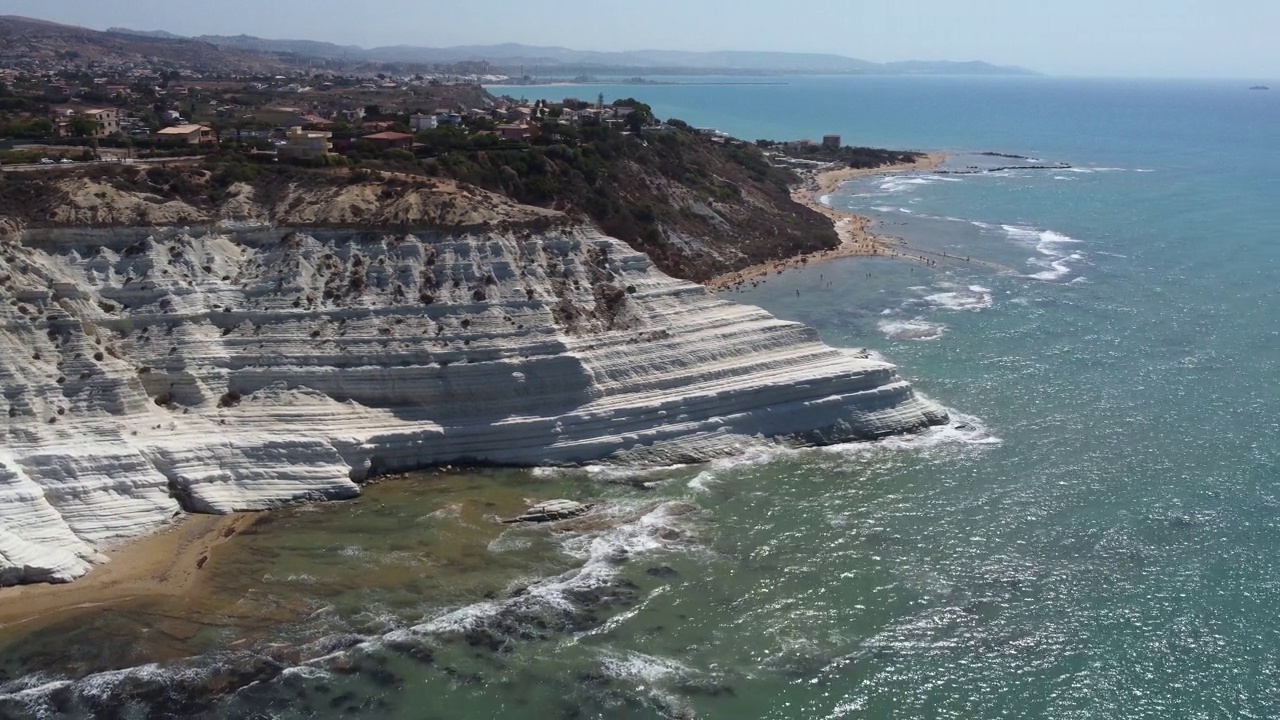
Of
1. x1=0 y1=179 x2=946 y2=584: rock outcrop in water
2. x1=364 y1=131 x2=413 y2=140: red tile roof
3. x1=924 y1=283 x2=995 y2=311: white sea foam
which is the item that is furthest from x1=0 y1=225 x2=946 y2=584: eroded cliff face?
x1=924 y1=283 x2=995 y2=311: white sea foam

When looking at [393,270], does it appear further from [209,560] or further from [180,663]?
[180,663]

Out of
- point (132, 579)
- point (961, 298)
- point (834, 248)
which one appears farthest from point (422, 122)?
point (132, 579)

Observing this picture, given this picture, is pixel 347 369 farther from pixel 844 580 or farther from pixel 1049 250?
pixel 1049 250

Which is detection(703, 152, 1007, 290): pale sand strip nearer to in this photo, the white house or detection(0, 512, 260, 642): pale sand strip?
the white house

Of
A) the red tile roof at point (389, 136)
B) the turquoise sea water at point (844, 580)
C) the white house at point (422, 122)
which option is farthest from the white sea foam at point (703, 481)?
the white house at point (422, 122)

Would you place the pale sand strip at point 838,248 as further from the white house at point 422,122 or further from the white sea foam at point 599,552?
the white sea foam at point 599,552
